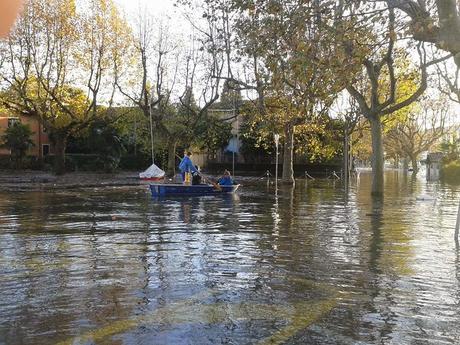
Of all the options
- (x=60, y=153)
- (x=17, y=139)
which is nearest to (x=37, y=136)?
(x=17, y=139)

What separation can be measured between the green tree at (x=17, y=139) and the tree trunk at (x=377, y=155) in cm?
3233

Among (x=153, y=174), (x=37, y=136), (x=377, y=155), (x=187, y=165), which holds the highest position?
(x=37, y=136)

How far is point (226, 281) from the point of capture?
287 inches

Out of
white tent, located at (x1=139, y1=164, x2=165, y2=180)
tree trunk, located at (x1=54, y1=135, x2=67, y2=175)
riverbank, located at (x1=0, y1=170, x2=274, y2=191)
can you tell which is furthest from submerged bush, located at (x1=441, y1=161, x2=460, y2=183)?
tree trunk, located at (x1=54, y1=135, x2=67, y2=175)

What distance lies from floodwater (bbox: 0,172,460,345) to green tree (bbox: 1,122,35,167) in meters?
34.4

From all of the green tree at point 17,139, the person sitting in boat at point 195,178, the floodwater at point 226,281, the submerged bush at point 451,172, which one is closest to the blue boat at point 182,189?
the person sitting in boat at point 195,178

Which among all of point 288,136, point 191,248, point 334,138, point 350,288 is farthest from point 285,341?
point 334,138

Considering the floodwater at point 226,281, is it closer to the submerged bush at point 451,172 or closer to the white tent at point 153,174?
the white tent at point 153,174

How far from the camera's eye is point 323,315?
5.78m

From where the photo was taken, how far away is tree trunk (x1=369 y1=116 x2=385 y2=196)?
2417 cm

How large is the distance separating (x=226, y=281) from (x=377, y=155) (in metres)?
18.5

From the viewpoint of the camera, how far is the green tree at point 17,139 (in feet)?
152

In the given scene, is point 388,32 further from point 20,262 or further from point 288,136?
point 288,136

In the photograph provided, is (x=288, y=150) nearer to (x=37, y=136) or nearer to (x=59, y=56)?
(x=59, y=56)
